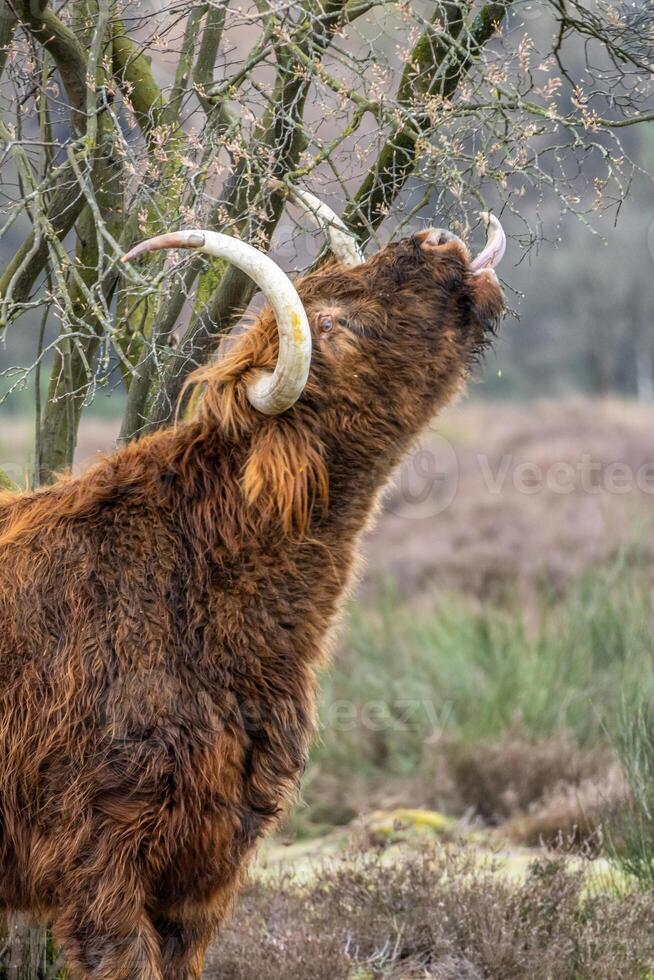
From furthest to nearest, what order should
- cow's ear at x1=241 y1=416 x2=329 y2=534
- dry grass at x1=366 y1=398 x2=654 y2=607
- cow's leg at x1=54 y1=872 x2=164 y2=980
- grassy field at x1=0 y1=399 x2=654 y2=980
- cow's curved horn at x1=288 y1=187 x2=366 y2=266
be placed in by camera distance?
dry grass at x1=366 y1=398 x2=654 y2=607, grassy field at x1=0 y1=399 x2=654 y2=980, cow's curved horn at x1=288 y1=187 x2=366 y2=266, cow's ear at x1=241 y1=416 x2=329 y2=534, cow's leg at x1=54 y1=872 x2=164 y2=980

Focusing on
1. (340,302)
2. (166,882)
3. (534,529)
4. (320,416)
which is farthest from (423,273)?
(534,529)

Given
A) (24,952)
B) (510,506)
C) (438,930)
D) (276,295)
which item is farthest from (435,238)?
(510,506)

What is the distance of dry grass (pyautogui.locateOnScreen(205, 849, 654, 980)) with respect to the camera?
14.6 feet

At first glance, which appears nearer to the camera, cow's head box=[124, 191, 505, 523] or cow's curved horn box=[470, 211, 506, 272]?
cow's head box=[124, 191, 505, 523]

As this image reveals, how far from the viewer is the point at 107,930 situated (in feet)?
10.7

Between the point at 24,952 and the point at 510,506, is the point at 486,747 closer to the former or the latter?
the point at 24,952

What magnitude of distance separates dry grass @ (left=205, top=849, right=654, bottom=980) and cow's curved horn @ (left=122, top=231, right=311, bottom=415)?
223 cm

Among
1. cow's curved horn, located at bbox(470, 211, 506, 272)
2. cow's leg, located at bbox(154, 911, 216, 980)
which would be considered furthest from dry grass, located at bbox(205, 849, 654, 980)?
cow's curved horn, located at bbox(470, 211, 506, 272)

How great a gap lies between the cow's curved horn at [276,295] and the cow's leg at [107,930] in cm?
139

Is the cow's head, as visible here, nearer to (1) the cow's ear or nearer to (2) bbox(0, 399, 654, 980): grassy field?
(1) the cow's ear

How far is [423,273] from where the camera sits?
3621mm

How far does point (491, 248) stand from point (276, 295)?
739 millimetres

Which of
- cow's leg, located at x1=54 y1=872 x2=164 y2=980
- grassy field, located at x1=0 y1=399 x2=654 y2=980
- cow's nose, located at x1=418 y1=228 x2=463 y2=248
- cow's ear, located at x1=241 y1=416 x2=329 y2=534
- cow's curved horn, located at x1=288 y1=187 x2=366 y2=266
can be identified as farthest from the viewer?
grassy field, located at x1=0 y1=399 x2=654 y2=980

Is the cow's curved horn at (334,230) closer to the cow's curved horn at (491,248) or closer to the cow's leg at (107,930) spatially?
the cow's curved horn at (491,248)
